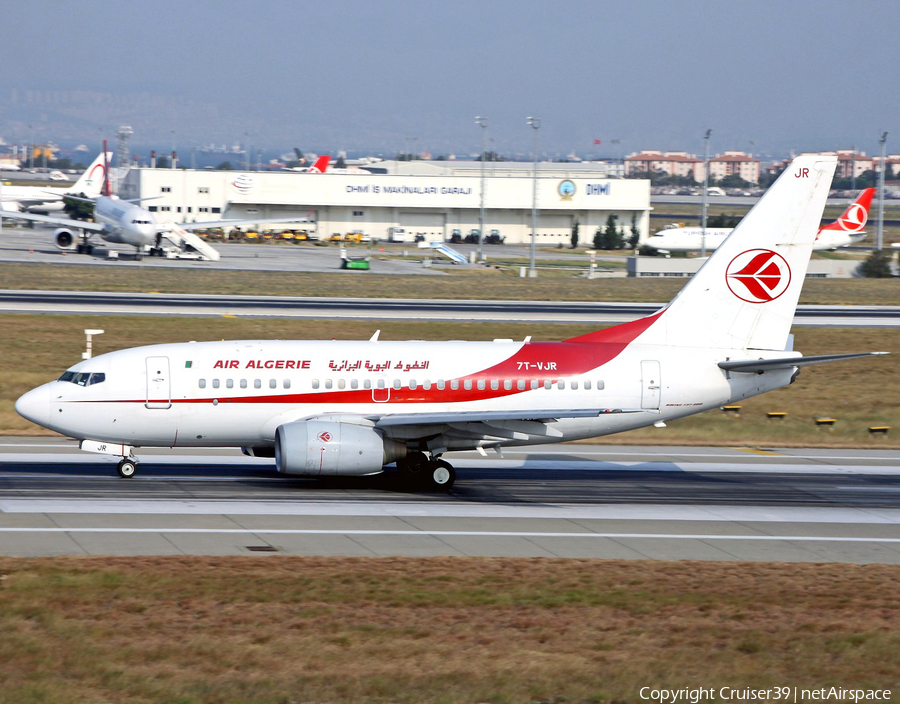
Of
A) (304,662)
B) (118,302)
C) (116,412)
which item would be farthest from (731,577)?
(118,302)

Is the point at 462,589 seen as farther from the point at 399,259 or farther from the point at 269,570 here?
the point at 399,259

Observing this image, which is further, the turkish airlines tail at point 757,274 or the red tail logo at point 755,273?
the red tail logo at point 755,273

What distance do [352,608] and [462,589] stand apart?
7.57ft

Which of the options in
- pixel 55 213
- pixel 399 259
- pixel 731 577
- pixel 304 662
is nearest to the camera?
pixel 304 662

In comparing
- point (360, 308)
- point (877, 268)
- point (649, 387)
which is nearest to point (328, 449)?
point (649, 387)

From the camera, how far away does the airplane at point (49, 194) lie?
152775 mm

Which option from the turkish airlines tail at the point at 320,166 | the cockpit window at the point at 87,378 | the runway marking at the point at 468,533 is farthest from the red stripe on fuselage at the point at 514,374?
the turkish airlines tail at the point at 320,166

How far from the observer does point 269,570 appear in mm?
19453

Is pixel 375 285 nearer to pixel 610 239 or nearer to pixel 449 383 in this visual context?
pixel 449 383

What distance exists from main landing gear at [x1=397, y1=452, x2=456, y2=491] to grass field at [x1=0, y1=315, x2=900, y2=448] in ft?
37.8

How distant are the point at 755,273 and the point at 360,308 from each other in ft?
119

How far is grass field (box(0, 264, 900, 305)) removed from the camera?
246 ft

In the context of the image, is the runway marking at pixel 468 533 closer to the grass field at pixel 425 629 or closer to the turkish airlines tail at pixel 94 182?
the grass field at pixel 425 629

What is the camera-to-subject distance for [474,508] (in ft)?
87.7
